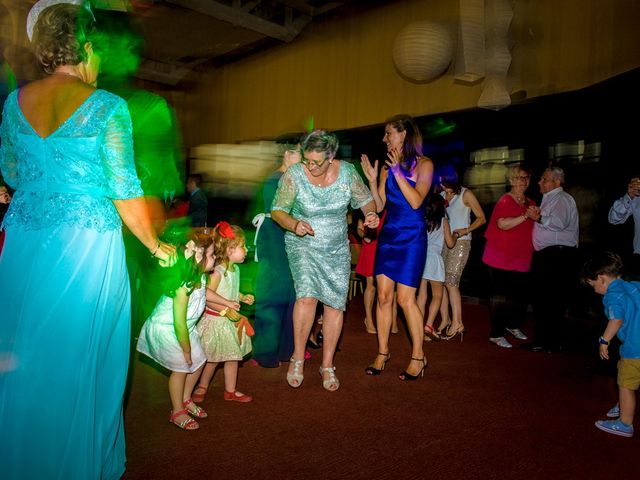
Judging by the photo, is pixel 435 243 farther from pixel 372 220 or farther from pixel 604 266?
pixel 604 266

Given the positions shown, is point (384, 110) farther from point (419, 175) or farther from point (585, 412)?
point (585, 412)

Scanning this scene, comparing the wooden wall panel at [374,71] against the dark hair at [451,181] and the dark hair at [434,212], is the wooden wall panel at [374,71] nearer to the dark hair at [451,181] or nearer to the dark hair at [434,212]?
the dark hair at [451,181]

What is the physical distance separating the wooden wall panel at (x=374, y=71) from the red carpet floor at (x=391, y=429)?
3582 millimetres

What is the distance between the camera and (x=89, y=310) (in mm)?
1720

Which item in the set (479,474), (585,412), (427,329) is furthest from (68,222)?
(427,329)

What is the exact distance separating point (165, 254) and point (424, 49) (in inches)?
216

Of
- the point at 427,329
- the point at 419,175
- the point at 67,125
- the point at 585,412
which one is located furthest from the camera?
the point at 427,329

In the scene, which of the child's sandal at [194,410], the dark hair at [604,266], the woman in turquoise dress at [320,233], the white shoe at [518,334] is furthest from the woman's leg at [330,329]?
the white shoe at [518,334]

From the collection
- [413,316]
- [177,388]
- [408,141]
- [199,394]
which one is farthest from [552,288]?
[177,388]

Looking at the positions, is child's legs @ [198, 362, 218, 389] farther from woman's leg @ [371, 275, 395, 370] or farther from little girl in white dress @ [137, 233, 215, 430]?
woman's leg @ [371, 275, 395, 370]

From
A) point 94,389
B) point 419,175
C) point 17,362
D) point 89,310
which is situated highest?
point 419,175

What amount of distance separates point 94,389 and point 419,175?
2269 mm

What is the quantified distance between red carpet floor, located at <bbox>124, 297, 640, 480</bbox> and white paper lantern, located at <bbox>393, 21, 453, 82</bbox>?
406cm

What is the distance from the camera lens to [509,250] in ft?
15.3
